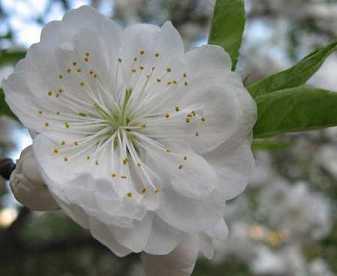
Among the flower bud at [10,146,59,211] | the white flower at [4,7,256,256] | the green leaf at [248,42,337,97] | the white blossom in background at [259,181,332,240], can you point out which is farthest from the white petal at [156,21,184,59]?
the white blossom in background at [259,181,332,240]

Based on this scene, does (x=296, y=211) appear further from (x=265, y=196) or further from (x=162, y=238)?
(x=162, y=238)

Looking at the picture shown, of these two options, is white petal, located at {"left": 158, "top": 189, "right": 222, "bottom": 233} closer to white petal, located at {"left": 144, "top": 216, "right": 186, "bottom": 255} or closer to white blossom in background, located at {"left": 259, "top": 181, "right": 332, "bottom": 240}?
white petal, located at {"left": 144, "top": 216, "right": 186, "bottom": 255}

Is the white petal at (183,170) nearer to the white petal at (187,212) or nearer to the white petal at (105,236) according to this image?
the white petal at (187,212)

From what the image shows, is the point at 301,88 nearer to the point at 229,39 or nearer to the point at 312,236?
the point at 229,39

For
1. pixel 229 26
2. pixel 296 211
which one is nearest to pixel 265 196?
pixel 296 211

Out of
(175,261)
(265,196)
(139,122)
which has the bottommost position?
(265,196)

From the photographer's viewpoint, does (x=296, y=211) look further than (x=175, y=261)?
Yes
